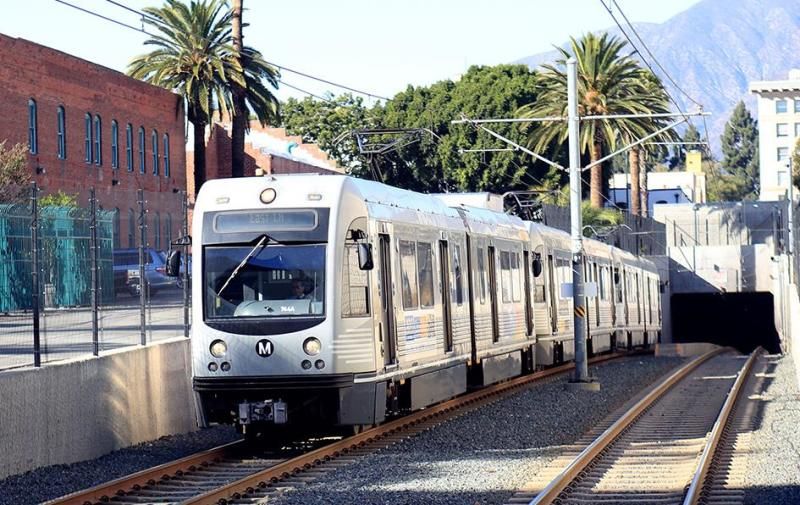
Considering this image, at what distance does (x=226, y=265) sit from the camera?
16.2 meters

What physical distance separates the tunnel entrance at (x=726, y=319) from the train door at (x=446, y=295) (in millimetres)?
70873

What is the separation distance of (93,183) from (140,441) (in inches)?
1413

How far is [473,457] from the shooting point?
16.1 meters

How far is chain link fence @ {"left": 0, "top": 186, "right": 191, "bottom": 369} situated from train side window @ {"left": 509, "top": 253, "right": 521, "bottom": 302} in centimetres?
792

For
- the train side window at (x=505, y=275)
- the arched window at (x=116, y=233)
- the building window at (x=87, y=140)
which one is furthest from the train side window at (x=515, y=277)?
the building window at (x=87, y=140)

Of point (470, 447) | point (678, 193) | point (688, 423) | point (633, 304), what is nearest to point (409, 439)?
point (470, 447)

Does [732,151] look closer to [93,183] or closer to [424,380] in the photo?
[93,183]

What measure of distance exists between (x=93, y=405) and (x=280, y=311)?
7.71ft

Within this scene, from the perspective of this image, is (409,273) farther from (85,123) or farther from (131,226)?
(85,123)

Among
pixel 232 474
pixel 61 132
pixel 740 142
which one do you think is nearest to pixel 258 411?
pixel 232 474

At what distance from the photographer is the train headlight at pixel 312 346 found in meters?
15.9

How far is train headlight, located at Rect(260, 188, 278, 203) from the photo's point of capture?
16484 millimetres

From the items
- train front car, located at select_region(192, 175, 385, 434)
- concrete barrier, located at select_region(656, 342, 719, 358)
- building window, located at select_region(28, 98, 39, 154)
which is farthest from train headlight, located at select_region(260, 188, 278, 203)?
concrete barrier, located at select_region(656, 342, 719, 358)

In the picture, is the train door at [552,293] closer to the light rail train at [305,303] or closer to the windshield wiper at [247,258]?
the light rail train at [305,303]
